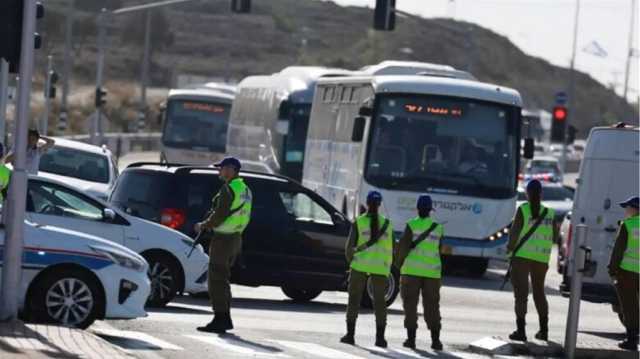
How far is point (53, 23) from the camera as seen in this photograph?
153000 millimetres

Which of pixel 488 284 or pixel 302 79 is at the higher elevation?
pixel 302 79

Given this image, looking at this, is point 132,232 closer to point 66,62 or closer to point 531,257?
point 531,257

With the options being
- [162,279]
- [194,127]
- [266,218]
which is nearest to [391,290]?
[266,218]

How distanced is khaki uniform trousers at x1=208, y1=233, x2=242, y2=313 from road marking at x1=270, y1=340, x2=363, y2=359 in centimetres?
66

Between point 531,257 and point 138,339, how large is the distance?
4540 mm

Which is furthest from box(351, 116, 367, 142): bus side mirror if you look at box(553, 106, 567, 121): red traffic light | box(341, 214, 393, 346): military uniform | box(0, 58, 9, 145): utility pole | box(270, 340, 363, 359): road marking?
box(553, 106, 567, 121): red traffic light

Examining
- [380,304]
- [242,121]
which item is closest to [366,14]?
[242,121]

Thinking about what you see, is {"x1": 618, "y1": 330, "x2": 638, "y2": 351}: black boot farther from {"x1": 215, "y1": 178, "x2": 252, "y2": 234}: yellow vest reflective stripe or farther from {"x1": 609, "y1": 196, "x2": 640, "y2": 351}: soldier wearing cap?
{"x1": 215, "y1": 178, "x2": 252, "y2": 234}: yellow vest reflective stripe

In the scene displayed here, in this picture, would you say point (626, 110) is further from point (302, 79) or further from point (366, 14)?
point (302, 79)

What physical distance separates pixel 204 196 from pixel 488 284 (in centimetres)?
827

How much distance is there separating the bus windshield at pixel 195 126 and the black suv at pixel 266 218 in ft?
99.0

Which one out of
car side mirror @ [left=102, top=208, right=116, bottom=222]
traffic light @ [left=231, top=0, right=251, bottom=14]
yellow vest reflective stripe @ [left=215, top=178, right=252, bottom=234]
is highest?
traffic light @ [left=231, top=0, right=251, bottom=14]

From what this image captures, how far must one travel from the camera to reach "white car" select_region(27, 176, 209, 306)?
18859 mm

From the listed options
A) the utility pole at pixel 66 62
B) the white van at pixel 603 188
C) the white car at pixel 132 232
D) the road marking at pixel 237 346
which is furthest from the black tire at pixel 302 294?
the utility pole at pixel 66 62
